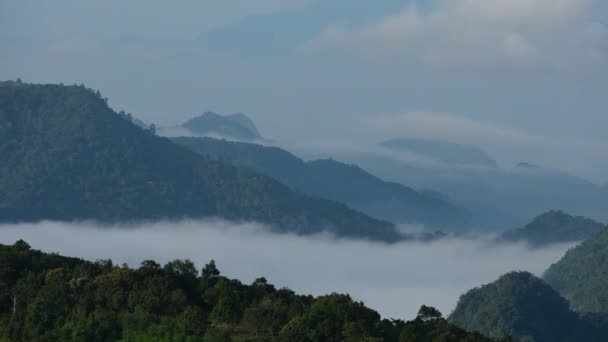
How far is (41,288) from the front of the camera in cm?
8938

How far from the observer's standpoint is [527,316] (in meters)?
170

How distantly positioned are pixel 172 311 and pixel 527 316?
288 ft

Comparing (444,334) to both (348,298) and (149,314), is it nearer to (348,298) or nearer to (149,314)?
(348,298)

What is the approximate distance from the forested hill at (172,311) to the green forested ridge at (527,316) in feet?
251

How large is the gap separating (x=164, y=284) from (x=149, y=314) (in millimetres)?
4795

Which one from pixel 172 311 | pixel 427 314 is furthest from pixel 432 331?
pixel 172 311

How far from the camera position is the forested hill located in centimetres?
8300

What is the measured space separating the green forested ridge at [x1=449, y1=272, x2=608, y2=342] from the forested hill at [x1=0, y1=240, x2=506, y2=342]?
7658 cm

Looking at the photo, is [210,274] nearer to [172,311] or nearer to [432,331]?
[172,311]

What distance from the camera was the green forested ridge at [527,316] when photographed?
548 feet

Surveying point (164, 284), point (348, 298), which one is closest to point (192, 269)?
point (164, 284)

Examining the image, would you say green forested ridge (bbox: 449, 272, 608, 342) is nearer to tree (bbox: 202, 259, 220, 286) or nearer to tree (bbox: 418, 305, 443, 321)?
tree (bbox: 202, 259, 220, 286)

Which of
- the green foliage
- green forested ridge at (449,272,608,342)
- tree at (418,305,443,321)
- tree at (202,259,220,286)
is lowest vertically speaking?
the green foliage

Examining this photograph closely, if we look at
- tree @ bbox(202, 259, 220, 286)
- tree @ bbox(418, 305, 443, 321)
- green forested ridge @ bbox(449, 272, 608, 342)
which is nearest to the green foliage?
tree @ bbox(418, 305, 443, 321)
